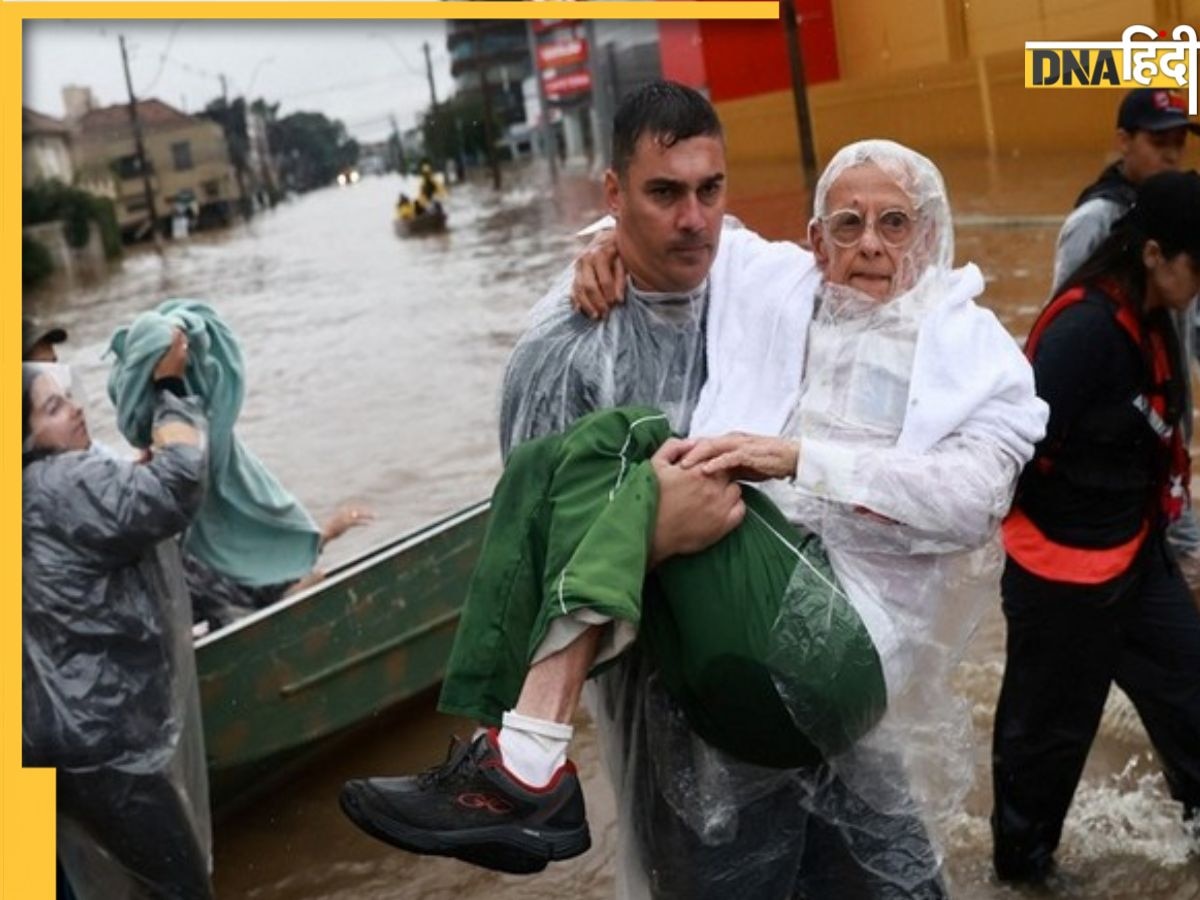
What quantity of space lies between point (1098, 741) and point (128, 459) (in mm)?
2905

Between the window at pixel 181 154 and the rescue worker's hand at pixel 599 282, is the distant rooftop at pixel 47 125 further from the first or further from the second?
the rescue worker's hand at pixel 599 282

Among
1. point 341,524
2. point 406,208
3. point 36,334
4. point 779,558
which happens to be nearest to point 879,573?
point 779,558

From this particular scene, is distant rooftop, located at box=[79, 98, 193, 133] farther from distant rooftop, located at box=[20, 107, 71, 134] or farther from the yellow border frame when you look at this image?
the yellow border frame

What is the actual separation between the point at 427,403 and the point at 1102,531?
11330 millimetres

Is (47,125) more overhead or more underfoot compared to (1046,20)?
more overhead

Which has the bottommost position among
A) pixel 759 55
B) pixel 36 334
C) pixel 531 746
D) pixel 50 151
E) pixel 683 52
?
pixel 531 746

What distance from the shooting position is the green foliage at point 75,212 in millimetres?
40938

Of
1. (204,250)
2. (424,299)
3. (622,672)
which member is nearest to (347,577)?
(622,672)

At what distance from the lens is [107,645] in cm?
372

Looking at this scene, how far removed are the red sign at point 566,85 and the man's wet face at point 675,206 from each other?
1812 inches

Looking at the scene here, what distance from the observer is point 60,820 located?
380cm

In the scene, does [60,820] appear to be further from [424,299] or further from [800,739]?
[424,299]

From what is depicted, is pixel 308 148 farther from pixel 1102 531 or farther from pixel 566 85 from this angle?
pixel 1102 531

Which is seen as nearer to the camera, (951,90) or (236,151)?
(951,90)
